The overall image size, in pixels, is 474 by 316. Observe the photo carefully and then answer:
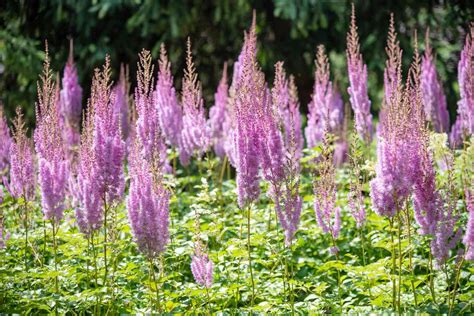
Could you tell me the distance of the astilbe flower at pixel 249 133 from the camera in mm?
3869

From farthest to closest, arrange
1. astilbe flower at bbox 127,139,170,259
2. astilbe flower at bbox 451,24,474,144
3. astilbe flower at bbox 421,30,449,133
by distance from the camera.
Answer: astilbe flower at bbox 421,30,449,133 → astilbe flower at bbox 451,24,474,144 → astilbe flower at bbox 127,139,170,259

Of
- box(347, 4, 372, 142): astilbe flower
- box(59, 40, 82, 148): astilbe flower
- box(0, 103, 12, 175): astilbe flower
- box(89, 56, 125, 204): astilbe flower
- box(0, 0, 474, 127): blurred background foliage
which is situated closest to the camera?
box(89, 56, 125, 204): astilbe flower

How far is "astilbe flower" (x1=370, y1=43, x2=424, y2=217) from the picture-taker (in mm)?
3691

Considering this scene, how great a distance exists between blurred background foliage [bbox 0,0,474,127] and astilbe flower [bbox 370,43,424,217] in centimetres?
562

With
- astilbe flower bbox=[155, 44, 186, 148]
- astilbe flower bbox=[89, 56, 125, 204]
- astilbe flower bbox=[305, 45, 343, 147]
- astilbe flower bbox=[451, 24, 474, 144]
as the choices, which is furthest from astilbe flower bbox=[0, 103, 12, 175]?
astilbe flower bbox=[451, 24, 474, 144]

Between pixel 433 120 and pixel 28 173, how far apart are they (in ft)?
12.6

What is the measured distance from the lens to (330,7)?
9320 mm

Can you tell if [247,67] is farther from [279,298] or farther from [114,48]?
[114,48]

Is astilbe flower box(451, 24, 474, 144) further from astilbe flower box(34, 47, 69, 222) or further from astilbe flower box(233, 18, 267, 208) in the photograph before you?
astilbe flower box(34, 47, 69, 222)

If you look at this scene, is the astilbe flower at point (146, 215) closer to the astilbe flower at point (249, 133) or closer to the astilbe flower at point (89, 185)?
the astilbe flower at point (89, 185)

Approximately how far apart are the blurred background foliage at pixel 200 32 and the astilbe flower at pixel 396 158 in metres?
5.62

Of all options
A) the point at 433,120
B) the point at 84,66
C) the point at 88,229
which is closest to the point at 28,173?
the point at 88,229

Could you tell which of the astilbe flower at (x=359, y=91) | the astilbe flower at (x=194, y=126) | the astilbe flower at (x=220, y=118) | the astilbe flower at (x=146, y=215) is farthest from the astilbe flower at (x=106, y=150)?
the astilbe flower at (x=220, y=118)

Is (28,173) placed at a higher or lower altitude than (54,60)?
lower
